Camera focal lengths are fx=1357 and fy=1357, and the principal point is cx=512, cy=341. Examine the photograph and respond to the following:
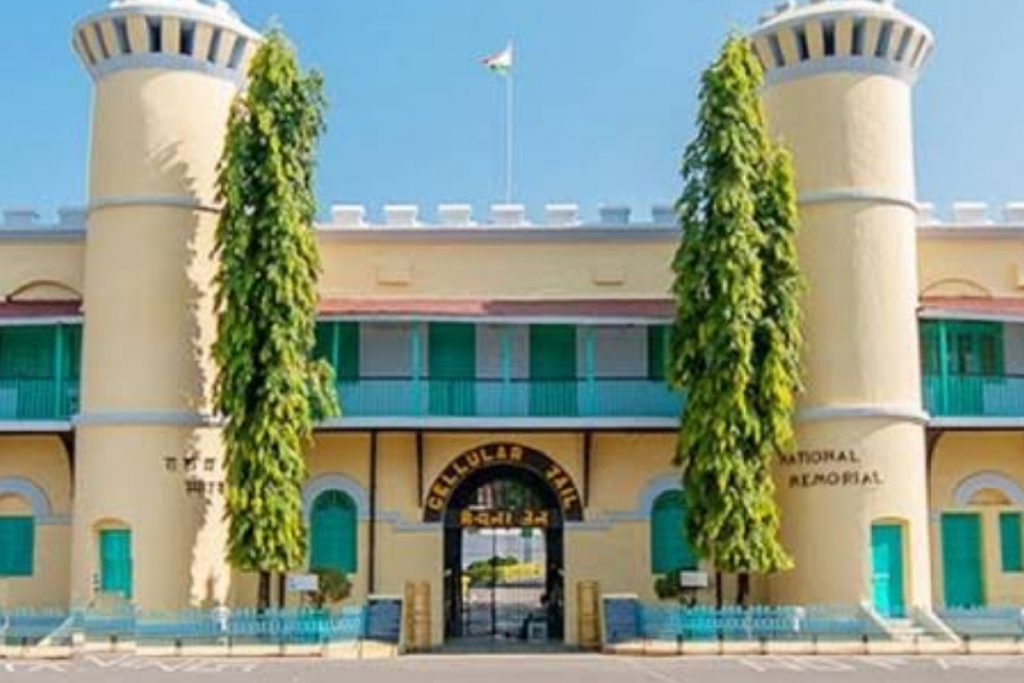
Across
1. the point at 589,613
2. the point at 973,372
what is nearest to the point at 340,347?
the point at 589,613

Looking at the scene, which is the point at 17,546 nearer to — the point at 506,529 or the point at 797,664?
the point at 506,529

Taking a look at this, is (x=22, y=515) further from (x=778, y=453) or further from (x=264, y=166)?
(x=778, y=453)

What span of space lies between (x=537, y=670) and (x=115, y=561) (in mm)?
9309

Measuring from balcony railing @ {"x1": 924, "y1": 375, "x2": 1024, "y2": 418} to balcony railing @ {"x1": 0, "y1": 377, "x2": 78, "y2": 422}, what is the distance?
57.3 ft

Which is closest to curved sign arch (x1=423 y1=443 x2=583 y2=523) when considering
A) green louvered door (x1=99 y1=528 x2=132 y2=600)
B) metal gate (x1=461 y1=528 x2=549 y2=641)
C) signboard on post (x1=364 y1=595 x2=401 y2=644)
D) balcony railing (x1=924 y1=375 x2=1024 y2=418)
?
metal gate (x1=461 y1=528 x2=549 y2=641)

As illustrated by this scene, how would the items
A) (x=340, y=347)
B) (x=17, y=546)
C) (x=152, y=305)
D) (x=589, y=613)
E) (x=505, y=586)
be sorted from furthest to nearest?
(x=505, y=586) → (x=340, y=347) → (x=17, y=546) → (x=589, y=613) → (x=152, y=305)

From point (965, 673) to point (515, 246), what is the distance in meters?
13.1

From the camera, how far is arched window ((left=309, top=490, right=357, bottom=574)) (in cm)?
2786

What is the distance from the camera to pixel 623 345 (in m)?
29.0

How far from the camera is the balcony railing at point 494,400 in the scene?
2741cm

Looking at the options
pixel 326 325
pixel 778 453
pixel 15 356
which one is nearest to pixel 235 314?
pixel 326 325

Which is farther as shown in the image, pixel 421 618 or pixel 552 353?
pixel 552 353

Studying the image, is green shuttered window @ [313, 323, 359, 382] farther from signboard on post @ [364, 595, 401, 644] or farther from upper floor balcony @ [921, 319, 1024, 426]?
upper floor balcony @ [921, 319, 1024, 426]

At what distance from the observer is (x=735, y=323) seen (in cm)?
2522
